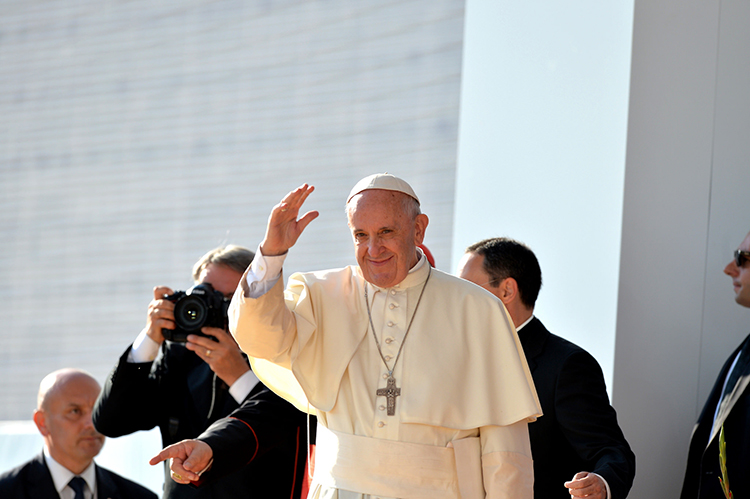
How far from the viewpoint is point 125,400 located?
328cm

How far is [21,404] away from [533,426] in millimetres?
6576

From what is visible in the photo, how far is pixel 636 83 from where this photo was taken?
403 centimetres

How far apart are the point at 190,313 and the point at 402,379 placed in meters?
1.02

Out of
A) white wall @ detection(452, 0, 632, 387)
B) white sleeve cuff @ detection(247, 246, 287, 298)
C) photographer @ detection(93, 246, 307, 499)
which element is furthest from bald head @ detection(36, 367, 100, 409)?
white sleeve cuff @ detection(247, 246, 287, 298)

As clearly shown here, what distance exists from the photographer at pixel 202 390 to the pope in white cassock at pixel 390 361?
0.52 m

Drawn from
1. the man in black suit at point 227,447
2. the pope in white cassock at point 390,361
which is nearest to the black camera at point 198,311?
the man in black suit at point 227,447

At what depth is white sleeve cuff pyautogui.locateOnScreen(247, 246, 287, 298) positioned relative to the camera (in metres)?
2.31

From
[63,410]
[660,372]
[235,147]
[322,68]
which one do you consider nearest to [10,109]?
[235,147]

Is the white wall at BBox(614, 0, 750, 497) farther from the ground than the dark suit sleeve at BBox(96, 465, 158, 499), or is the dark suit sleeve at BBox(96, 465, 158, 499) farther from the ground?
the white wall at BBox(614, 0, 750, 497)

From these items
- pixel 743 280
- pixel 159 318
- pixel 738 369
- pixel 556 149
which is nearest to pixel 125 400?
pixel 159 318

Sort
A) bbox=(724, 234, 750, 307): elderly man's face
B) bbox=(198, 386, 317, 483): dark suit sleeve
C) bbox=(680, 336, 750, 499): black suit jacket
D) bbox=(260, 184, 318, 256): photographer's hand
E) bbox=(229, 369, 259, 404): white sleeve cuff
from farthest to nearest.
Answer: bbox=(724, 234, 750, 307): elderly man's face
bbox=(680, 336, 750, 499): black suit jacket
bbox=(229, 369, 259, 404): white sleeve cuff
bbox=(198, 386, 317, 483): dark suit sleeve
bbox=(260, 184, 318, 256): photographer's hand

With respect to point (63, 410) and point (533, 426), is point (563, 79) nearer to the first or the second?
point (533, 426)

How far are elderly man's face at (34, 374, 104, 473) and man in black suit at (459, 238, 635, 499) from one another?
7.18ft

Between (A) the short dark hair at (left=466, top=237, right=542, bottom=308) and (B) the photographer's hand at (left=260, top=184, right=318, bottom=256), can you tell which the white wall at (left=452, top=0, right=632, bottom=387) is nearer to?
(A) the short dark hair at (left=466, top=237, right=542, bottom=308)
